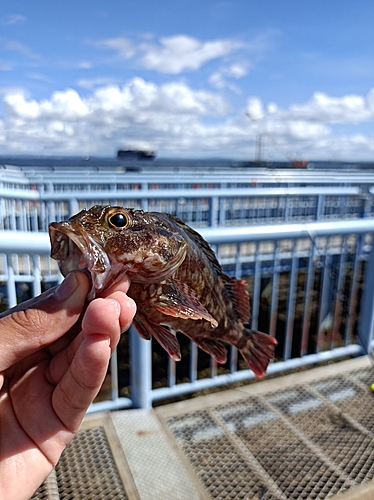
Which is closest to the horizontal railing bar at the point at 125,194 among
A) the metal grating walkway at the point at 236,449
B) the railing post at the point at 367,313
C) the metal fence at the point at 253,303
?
the metal fence at the point at 253,303

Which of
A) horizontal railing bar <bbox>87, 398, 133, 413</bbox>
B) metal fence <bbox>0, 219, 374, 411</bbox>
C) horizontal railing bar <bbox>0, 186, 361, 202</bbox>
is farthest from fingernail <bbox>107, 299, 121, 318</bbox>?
horizontal railing bar <bbox>0, 186, 361, 202</bbox>

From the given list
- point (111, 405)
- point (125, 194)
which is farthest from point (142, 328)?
point (125, 194)

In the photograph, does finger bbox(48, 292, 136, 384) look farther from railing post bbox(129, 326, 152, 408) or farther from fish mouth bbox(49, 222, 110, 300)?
railing post bbox(129, 326, 152, 408)

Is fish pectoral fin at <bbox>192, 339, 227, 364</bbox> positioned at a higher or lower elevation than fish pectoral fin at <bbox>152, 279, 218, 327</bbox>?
lower

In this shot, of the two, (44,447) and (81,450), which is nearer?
(44,447)

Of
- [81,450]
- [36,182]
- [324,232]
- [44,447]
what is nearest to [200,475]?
[81,450]

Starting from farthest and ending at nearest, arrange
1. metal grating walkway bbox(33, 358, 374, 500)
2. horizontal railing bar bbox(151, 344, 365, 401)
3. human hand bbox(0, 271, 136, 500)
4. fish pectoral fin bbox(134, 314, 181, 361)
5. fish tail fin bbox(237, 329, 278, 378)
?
1. horizontal railing bar bbox(151, 344, 365, 401)
2. metal grating walkway bbox(33, 358, 374, 500)
3. fish tail fin bbox(237, 329, 278, 378)
4. fish pectoral fin bbox(134, 314, 181, 361)
5. human hand bbox(0, 271, 136, 500)

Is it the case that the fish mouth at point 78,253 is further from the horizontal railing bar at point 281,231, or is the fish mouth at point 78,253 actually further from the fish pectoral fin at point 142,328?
the horizontal railing bar at point 281,231

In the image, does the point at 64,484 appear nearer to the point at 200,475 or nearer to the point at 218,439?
the point at 200,475
